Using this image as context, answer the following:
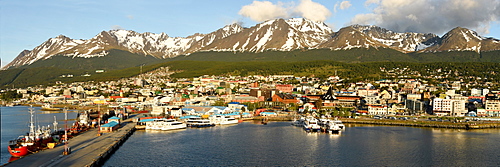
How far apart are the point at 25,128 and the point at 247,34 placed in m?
161

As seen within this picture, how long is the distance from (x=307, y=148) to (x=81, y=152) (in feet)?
44.3

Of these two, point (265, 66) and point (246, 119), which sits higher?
point (265, 66)

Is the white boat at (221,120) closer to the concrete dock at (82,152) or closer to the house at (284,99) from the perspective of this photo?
the concrete dock at (82,152)

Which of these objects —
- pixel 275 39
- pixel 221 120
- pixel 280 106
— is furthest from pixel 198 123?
pixel 275 39

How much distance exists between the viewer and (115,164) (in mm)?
24719

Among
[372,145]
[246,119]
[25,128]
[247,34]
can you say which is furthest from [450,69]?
[247,34]

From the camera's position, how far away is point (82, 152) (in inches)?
1028

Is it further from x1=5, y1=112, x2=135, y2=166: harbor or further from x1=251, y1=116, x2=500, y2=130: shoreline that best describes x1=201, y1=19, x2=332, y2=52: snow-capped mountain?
x1=5, y1=112, x2=135, y2=166: harbor

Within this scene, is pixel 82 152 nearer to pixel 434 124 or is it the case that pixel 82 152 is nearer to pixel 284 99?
pixel 434 124

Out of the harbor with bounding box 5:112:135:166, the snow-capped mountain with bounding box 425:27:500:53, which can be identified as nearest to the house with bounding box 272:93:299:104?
the harbor with bounding box 5:112:135:166

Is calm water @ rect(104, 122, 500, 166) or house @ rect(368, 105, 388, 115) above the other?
house @ rect(368, 105, 388, 115)

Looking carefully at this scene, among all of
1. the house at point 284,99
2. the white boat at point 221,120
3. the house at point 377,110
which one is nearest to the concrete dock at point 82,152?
the white boat at point 221,120

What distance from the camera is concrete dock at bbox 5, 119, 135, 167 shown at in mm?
23000

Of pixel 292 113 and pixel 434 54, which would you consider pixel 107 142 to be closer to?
pixel 292 113
